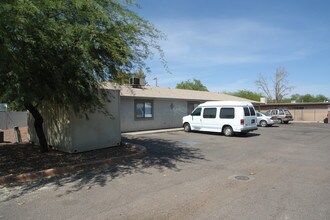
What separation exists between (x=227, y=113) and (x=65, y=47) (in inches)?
521

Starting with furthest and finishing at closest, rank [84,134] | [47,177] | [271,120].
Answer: [271,120] < [84,134] < [47,177]

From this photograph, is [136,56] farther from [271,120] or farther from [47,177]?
[271,120]

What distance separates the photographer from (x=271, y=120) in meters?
30.0

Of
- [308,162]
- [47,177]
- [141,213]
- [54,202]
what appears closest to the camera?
[141,213]

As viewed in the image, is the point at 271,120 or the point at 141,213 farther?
the point at 271,120

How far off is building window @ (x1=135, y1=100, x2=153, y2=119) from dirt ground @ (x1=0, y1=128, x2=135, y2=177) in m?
9.24

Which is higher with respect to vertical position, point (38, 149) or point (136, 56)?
point (136, 56)

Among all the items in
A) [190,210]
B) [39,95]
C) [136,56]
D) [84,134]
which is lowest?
[190,210]

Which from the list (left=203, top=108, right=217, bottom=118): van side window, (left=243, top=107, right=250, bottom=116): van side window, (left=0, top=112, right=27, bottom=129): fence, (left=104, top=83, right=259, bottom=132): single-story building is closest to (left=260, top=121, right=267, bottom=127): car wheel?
(left=104, top=83, right=259, bottom=132): single-story building

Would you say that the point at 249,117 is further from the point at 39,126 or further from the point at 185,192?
the point at 185,192

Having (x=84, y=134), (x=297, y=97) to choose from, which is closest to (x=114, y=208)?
(x=84, y=134)

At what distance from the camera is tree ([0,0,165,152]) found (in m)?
7.44

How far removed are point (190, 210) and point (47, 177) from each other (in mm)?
4592

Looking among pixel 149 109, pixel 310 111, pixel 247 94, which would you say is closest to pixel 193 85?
pixel 247 94
